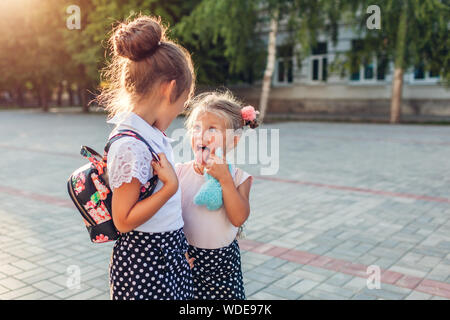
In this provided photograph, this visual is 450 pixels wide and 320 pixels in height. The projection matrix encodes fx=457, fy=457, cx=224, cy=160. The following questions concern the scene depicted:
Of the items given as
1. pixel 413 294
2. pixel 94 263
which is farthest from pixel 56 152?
pixel 413 294

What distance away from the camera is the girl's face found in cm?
200

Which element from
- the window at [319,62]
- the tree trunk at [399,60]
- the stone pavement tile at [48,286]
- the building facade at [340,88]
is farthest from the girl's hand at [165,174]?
the window at [319,62]

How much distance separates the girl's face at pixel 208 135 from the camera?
2.00m

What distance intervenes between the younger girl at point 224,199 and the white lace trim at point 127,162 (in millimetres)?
376

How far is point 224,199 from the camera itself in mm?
2002

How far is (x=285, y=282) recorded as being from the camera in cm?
370

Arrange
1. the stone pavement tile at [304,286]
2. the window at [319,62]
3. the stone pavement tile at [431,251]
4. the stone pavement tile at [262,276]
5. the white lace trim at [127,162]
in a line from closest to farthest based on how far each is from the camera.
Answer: the white lace trim at [127,162]
the stone pavement tile at [304,286]
the stone pavement tile at [262,276]
the stone pavement tile at [431,251]
the window at [319,62]

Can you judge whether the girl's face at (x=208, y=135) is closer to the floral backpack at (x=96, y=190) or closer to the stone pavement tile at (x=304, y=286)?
the floral backpack at (x=96, y=190)

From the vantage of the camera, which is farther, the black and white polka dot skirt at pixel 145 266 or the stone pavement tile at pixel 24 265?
the stone pavement tile at pixel 24 265

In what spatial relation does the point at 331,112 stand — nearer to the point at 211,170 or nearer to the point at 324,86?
the point at 324,86

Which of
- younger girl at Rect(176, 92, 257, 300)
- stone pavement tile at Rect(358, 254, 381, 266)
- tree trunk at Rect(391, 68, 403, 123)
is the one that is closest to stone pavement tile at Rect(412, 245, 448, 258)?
stone pavement tile at Rect(358, 254, 381, 266)

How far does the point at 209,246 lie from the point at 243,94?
86.8ft

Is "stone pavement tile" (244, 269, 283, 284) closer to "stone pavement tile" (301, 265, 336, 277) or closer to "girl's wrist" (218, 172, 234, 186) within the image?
"stone pavement tile" (301, 265, 336, 277)

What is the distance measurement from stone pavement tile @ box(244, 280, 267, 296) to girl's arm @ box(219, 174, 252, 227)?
167cm
